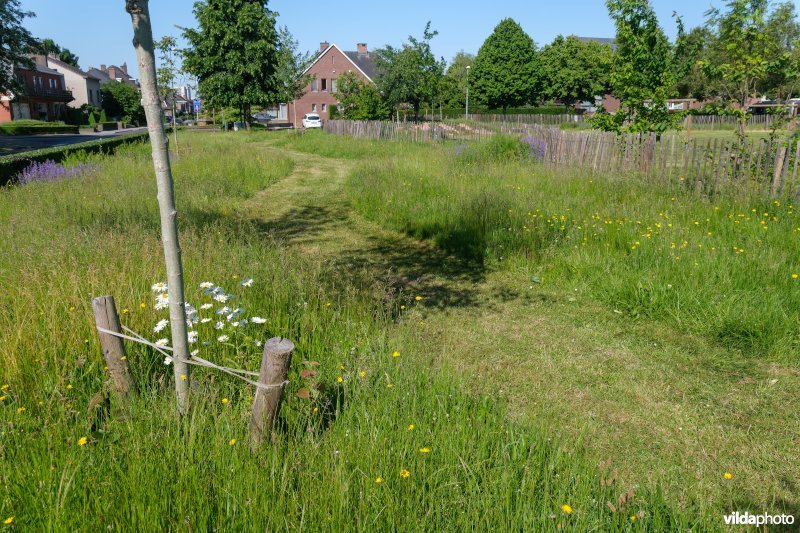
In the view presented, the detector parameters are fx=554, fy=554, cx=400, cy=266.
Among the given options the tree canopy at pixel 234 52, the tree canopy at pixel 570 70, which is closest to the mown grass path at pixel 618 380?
the tree canopy at pixel 234 52

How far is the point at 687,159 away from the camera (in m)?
10.1

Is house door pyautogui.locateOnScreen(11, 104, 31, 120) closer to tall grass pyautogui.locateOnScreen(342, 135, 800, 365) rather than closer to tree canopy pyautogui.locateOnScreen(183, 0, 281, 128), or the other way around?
tree canopy pyautogui.locateOnScreen(183, 0, 281, 128)

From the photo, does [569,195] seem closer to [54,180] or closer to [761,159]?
[761,159]

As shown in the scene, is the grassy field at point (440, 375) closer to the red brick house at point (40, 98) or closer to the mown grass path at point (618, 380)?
the mown grass path at point (618, 380)

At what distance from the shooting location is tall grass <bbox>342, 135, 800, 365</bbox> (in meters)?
5.30

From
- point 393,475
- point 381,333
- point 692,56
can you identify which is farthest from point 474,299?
point 692,56

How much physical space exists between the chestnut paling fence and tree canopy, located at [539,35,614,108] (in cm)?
5166

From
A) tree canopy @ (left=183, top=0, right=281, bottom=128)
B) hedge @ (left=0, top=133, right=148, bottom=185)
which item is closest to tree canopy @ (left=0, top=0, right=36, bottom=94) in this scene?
tree canopy @ (left=183, top=0, right=281, bottom=128)

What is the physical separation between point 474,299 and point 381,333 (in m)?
→ 2.35

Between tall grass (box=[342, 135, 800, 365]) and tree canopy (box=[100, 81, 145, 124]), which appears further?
tree canopy (box=[100, 81, 145, 124])

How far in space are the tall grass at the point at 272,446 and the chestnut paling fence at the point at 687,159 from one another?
764 centimetres

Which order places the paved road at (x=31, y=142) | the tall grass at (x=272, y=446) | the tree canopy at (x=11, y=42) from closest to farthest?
1. the tall grass at (x=272, y=446)
2. the paved road at (x=31, y=142)
3. the tree canopy at (x=11, y=42)

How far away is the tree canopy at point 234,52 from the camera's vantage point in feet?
134

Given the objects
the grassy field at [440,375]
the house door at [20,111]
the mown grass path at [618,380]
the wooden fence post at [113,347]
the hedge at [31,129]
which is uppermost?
the house door at [20,111]
